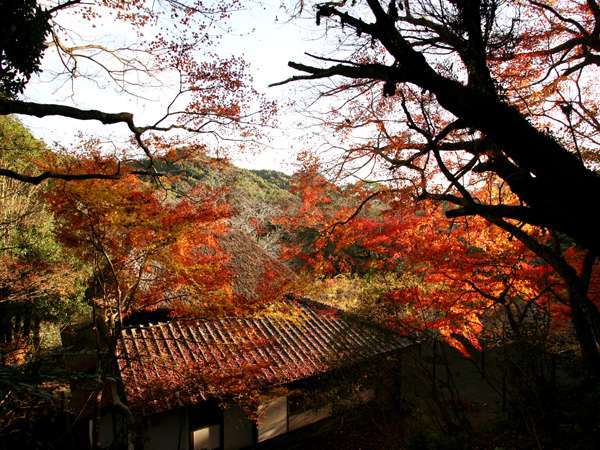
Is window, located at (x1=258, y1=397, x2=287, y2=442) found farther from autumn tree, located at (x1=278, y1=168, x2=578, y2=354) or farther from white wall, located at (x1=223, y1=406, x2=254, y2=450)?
autumn tree, located at (x1=278, y1=168, x2=578, y2=354)

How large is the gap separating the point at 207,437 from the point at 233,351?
184 centimetres

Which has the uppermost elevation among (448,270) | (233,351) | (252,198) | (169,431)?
(252,198)

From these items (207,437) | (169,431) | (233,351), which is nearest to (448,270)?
(233,351)

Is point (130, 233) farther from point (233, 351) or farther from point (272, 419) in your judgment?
point (272, 419)

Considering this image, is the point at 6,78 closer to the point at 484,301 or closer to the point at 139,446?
the point at 139,446

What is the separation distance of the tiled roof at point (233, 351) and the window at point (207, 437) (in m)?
1.30

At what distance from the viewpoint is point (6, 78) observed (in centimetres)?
498

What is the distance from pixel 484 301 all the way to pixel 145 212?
8288mm

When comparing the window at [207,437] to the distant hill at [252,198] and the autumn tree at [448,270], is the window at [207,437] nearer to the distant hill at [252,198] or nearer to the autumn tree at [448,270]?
the autumn tree at [448,270]

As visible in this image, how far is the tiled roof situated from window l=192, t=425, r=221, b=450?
130 cm

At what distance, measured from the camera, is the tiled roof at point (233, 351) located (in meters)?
7.79

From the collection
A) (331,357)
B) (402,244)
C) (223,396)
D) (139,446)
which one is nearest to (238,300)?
(223,396)

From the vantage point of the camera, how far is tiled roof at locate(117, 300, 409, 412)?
7789 millimetres

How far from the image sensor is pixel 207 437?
8.54 meters
